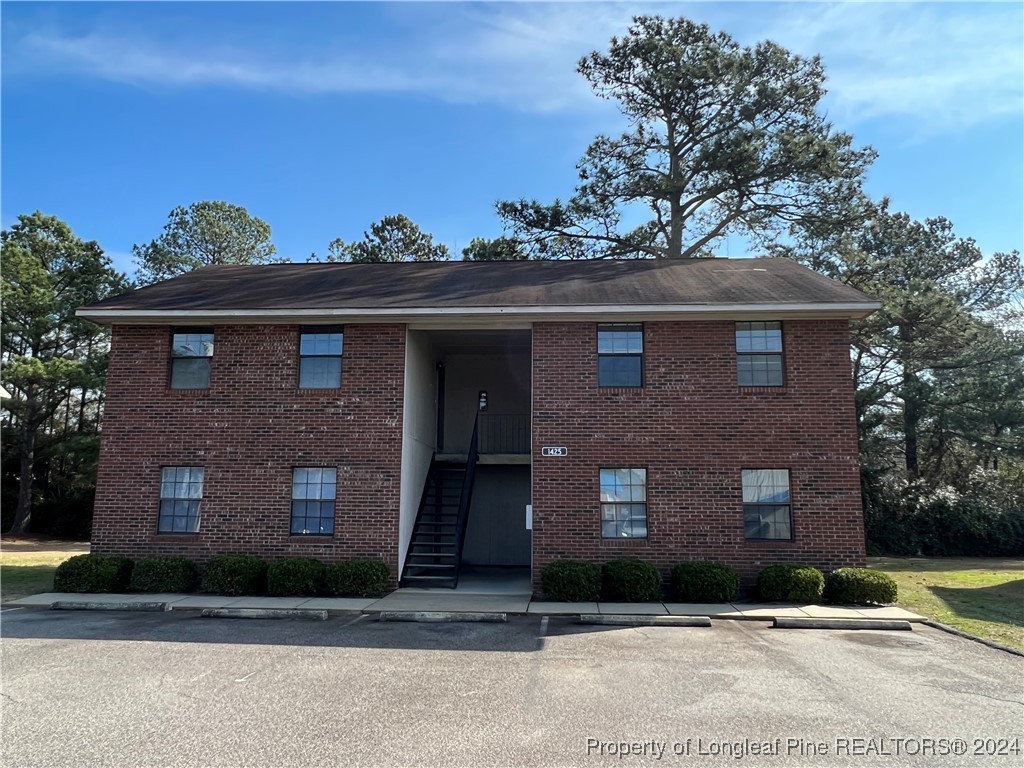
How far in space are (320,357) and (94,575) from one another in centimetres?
538

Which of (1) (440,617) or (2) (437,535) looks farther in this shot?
(2) (437,535)

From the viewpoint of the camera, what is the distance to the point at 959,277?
30688 millimetres

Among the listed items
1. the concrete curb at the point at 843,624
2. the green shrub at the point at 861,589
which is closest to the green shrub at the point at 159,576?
the concrete curb at the point at 843,624

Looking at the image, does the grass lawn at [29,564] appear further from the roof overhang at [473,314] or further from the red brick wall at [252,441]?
the roof overhang at [473,314]

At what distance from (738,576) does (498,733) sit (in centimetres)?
748

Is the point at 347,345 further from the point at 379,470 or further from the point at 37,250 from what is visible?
the point at 37,250

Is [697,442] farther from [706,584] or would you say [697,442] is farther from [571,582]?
[571,582]

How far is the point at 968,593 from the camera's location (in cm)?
1346

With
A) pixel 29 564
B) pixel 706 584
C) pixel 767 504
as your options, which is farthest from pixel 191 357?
pixel 767 504

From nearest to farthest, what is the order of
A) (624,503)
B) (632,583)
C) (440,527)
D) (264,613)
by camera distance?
1. (264,613)
2. (632,583)
3. (624,503)
4. (440,527)

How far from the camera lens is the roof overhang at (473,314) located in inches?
487

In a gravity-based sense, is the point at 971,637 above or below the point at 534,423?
below

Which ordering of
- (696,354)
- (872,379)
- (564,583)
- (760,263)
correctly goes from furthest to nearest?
(872,379)
(760,263)
(696,354)
(564,583)

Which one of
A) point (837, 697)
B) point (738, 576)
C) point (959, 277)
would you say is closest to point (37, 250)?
point (738, 576)
